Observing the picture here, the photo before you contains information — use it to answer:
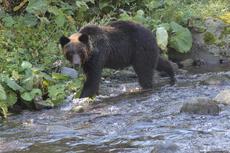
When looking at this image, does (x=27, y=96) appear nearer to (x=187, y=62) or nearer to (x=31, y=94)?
(x=31, y=94)

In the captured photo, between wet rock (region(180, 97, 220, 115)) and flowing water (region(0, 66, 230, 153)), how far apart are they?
0.32ft

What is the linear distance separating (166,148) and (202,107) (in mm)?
1869

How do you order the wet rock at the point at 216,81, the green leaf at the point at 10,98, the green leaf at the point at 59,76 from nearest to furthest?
the green leaf at the point at 10,98, the green leaf at the point at 59,76, the wet rock at the point at 216,81

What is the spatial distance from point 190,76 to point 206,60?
72.3 inches

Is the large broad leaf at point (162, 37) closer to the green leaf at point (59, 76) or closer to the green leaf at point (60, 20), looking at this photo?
the green leaf at point (60, 20)

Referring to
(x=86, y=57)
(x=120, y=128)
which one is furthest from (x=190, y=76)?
(x=120, y=128)

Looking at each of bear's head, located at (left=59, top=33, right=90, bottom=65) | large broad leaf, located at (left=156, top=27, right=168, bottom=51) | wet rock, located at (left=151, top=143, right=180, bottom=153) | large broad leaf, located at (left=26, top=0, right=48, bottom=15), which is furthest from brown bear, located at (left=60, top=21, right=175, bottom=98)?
wet rock, located at (left=151, top=143, right=180, bottom=153)

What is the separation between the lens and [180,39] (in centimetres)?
1276

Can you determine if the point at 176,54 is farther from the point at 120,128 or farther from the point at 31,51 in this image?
the point at 120,128

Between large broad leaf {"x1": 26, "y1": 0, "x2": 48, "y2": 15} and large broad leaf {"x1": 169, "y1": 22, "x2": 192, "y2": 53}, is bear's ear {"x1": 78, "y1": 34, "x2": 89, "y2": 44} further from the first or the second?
large broad leaf {"x1": 169, "y1": 22, "x2": 192, "y2": 53}

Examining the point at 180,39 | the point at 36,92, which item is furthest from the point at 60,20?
the point at 36,92

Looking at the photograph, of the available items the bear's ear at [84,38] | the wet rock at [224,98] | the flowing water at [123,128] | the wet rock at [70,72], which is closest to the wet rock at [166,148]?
the flowing water at [123,128]

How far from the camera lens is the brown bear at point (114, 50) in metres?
9.58

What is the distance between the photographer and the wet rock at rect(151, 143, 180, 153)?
19.7 ft
